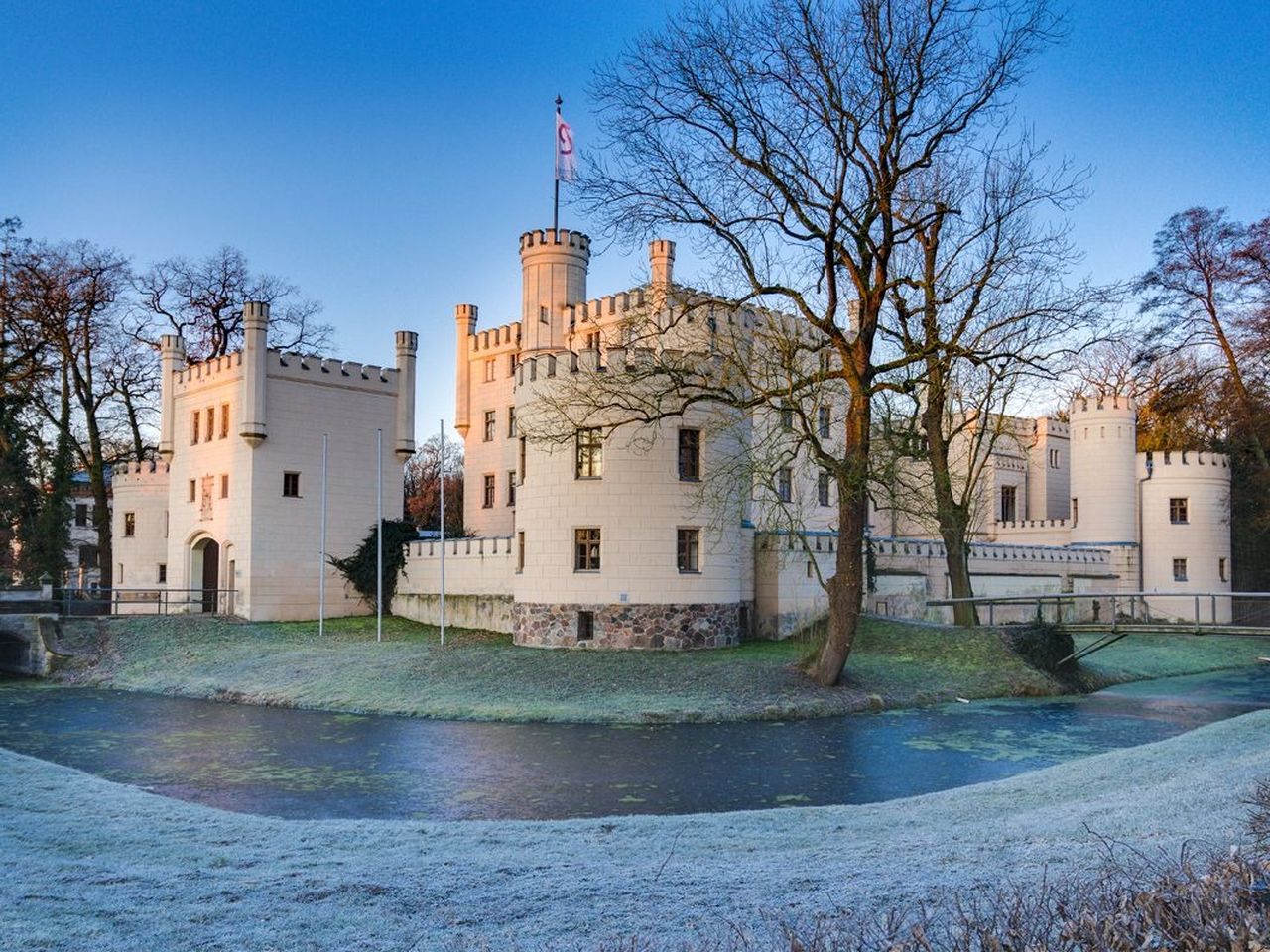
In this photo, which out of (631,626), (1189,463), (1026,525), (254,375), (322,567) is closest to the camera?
(631,626)

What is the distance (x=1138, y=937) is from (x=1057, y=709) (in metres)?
19.8

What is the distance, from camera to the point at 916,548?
3600 centimetres

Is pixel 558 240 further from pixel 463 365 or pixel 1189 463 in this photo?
pixel 1189 463

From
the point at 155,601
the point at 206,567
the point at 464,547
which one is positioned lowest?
the point at 155,601

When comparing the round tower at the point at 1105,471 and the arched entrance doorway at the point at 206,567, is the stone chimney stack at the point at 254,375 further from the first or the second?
the round tower at the point at 1105,471

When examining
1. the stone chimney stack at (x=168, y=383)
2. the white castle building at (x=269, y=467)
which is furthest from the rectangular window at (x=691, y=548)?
the stone chimney stack at (x=168, y=383)

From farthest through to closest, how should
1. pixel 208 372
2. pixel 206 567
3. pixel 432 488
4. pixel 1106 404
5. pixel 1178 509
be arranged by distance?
1. pixel 432 488
2. pixel 1106 404
3. pixel 1178 509
4. pixel 206 567
5. pixel 208 372

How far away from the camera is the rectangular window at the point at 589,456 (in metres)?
27.8

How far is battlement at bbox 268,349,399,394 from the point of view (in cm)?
3666

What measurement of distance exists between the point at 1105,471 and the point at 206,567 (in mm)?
33284

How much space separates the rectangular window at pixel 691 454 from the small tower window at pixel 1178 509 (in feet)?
80.8

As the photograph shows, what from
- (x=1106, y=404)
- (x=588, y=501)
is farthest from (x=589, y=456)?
(x=1106, y=404)

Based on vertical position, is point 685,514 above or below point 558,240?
below

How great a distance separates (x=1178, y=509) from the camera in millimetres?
44031
